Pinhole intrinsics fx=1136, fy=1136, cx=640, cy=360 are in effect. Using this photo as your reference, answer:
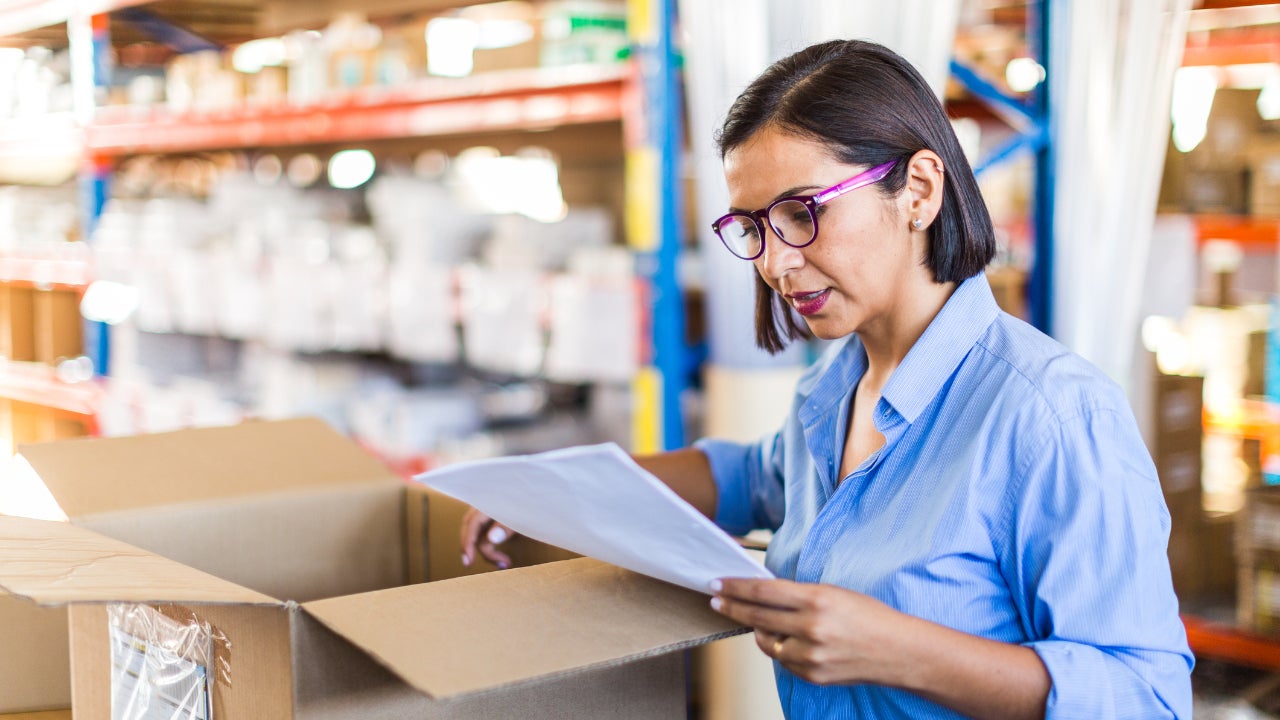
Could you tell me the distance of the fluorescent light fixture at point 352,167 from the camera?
462 centimetres

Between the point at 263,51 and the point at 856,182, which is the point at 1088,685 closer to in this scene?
the point at 856,182

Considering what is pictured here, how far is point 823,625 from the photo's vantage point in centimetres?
83

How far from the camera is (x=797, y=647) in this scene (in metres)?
0.85

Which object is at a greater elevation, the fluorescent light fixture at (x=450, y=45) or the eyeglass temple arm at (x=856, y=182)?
the fluorescent light fixture at (x=450, y=45)

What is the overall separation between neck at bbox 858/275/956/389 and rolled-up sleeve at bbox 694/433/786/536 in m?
0.29

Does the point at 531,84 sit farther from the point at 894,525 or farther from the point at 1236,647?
the point at 1236,647

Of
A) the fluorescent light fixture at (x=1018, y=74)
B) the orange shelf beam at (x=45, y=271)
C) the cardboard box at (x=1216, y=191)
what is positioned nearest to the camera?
the cardboard box at (x=1216, y=191)

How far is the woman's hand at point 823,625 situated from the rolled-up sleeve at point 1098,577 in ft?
0.44

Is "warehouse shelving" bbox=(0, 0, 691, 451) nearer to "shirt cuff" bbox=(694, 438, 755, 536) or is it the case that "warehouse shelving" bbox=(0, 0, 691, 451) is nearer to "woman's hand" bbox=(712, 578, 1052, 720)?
"shirt cuff" bbox=(694, 438, 755, 536)

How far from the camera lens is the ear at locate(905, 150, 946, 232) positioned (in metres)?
1.05

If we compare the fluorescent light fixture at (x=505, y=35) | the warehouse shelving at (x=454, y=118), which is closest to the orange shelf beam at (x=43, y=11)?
the warehouse shelving at (x=454, y=118)

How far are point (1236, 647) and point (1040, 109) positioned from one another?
1.60 m

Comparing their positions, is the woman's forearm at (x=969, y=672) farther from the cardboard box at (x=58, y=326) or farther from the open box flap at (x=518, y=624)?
the cardboard box at (x=58, y=326)

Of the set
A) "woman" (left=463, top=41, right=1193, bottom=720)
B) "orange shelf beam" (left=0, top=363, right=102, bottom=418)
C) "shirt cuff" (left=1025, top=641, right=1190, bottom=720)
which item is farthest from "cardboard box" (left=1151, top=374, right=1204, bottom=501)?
"orange shelf beam" (left=0, top=363, right=102, bottom=418)
